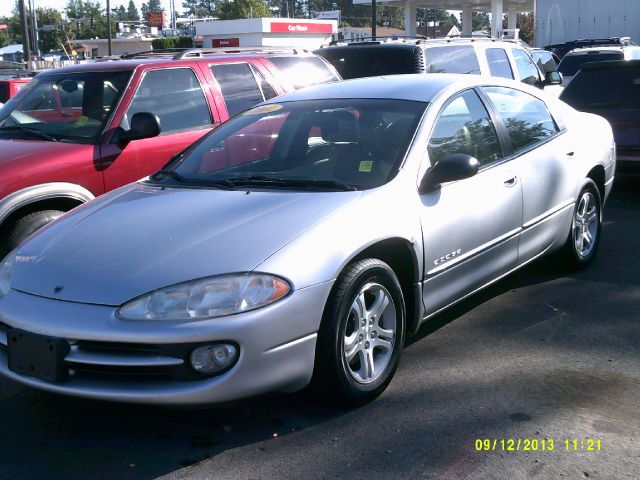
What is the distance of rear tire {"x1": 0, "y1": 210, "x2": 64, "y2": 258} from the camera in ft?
18.2

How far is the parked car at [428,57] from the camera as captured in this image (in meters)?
9.81

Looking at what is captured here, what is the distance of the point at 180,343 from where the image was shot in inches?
132

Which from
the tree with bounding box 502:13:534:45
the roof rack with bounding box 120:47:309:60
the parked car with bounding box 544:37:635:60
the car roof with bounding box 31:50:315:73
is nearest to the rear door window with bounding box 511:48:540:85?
the roof rack with bounding box 120:47:309:60

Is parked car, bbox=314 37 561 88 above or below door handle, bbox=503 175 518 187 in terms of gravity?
above

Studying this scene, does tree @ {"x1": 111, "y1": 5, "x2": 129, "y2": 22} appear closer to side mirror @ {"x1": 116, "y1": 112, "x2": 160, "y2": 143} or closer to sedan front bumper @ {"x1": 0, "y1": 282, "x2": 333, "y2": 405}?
side mirror @ {"x1": 116, "y1": 112, "x2": 160, "y2": 143}

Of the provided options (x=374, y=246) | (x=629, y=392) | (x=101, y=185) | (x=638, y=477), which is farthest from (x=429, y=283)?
(x=101, y=185)

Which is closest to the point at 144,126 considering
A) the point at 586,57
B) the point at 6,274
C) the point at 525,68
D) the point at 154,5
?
the point at 6,274

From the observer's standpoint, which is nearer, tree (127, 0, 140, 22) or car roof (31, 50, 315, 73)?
car roof (31, 50, 315, 73)

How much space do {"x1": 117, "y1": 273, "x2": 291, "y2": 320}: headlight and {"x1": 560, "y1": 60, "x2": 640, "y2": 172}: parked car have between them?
6.41 m

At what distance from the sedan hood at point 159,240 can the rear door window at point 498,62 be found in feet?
23.5

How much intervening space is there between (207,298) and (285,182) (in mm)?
1159

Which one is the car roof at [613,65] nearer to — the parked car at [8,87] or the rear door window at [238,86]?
the rear door window at [238,86]

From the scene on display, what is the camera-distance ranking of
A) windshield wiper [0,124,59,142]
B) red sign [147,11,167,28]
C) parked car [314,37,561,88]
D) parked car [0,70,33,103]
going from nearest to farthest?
windshield wiper [0,124,59,142], parked car [314,37,561,88], parked car [0,70,33,103], red sign [147,11,167,28]

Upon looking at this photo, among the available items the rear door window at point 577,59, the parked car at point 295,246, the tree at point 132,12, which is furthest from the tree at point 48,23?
the parked car at point 295,246
